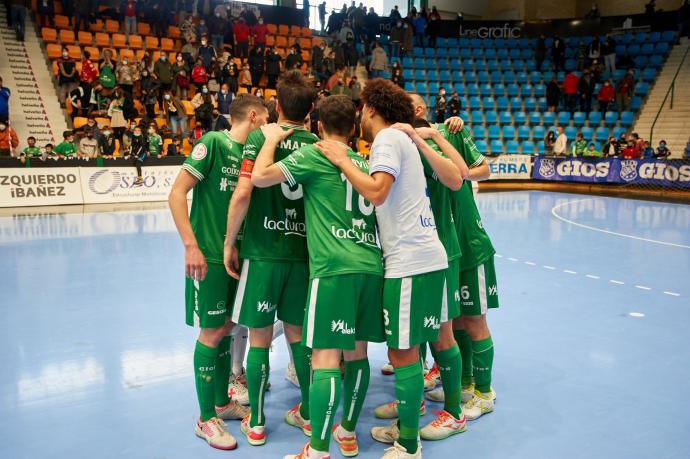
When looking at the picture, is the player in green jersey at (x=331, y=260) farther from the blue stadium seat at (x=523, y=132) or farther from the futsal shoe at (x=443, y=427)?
the blue stadium seat at (x=523, y=132)

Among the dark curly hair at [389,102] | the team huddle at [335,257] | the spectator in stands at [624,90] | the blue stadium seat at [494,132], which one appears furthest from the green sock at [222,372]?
the spectator in stands at [624,90]

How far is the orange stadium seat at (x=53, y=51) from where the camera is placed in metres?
20.0

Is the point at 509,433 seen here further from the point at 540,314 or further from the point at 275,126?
the point at 540,314

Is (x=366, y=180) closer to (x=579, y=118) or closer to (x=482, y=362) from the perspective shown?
(x=482, y=362)

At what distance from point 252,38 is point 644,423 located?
21.9 metres

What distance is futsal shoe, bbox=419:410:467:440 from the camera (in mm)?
3955

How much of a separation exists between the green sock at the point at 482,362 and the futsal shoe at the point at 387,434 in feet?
2.38

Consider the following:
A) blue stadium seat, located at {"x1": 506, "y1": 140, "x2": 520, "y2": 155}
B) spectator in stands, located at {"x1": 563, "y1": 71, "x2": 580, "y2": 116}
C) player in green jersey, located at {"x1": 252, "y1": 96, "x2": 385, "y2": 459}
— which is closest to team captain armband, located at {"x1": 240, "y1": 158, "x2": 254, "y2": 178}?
player in green jersey, located at {"x1": 252, "y1": 96, "x2": 385, "y2": 459}

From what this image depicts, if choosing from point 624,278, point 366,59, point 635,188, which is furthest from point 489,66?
point 624,278

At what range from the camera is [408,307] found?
11.2 feet

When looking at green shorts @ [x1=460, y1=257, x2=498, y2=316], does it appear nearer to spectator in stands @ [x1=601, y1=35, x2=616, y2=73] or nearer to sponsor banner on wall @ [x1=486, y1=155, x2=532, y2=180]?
sponsor banner on wall @ [x1=486, y1=155, x2=532, y2=180]

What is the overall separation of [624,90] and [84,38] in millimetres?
19961

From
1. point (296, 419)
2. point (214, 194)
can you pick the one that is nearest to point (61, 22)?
point (214, 194)

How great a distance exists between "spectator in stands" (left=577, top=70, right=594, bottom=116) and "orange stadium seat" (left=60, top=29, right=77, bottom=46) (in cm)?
1891
